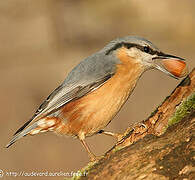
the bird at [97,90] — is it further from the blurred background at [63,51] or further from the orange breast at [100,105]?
the blurred background at [63,51]

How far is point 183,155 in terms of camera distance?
3848mm

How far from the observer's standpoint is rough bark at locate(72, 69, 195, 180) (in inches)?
151

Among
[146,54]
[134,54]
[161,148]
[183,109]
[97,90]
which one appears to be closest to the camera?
[161,148]

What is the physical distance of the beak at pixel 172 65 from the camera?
4.99 m

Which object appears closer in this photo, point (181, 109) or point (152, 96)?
point (181, 109)

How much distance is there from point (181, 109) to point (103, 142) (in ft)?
13.7

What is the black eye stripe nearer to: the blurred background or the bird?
the bird

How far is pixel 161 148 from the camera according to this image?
4.05m

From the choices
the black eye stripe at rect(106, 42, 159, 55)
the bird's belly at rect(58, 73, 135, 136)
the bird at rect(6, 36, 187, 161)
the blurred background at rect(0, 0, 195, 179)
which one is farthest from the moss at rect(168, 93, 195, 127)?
the blurred background at rect(0, 0, 195, 179)

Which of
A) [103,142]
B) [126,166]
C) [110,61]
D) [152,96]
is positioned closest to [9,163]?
[103,142]

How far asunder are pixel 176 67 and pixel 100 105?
38.9 inches

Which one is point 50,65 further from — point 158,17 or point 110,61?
point 110,61

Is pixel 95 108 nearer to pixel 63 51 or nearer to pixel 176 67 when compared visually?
pixel 176 67

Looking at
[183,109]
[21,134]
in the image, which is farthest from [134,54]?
[21,134]
